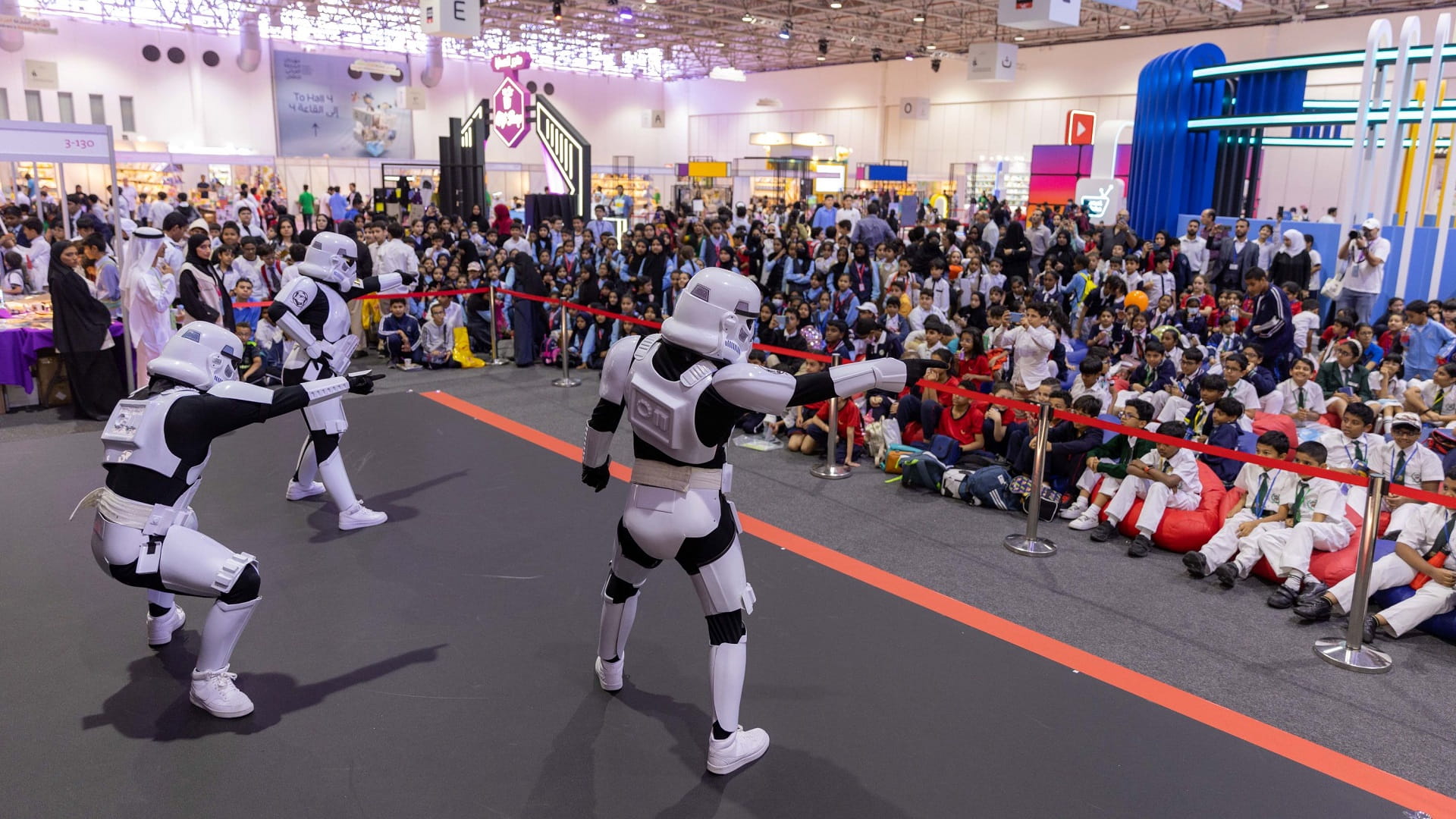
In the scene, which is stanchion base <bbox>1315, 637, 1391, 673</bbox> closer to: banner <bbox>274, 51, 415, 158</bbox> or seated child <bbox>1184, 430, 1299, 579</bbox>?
seated child <bbox>1184, 430, 1299, 579</bbox>

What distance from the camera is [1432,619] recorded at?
15.9ft

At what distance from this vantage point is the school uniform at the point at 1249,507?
560 centimetres

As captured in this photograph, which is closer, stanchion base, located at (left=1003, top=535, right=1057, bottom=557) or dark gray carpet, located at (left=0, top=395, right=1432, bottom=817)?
dark gray carpet, located at (left=0, top=395, right=1432, bottom=817)

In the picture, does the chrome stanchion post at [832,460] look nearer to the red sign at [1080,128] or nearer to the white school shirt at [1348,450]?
the white school shirt at [1348,450]

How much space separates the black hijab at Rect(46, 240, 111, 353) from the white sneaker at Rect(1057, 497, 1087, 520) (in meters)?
8.14

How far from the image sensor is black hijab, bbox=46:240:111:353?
8.21 m

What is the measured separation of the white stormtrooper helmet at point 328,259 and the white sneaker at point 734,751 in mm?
3697

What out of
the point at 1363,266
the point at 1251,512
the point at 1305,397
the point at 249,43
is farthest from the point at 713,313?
the point at 249,43

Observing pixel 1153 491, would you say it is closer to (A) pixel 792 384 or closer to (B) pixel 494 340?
(A) pixel 792 384

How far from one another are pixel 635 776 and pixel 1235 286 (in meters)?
11.9

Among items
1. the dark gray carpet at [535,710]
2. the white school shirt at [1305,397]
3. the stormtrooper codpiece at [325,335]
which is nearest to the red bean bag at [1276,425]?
the white school shirt at [1305,397]

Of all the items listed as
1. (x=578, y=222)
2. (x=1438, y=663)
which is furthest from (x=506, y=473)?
(x=578, y=222)

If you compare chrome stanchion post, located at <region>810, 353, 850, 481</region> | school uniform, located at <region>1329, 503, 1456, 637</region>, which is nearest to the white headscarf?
chrome stanchion post, located at <region>810, 353, 850, 481</region>

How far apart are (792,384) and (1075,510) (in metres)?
4.05
